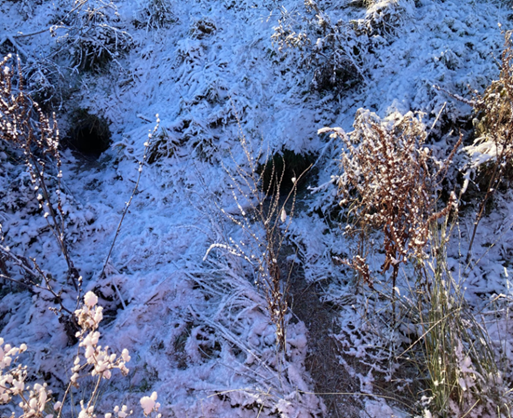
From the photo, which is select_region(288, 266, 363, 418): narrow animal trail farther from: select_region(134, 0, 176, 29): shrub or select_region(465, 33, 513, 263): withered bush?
select_region(134, 0, 176, 29): shrub

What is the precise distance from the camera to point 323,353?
7.63 ft

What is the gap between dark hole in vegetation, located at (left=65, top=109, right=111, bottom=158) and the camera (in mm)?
4242

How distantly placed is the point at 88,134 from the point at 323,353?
3.95 meters

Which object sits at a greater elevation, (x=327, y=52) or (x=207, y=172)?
(x=327, y=52)

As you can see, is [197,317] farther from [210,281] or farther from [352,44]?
[352,44]

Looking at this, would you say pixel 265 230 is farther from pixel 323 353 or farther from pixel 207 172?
pixel 207 172

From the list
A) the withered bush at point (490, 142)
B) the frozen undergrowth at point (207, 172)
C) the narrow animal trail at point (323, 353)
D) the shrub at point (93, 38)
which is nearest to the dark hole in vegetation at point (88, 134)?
the frozen undergrowth at point (207, 172)

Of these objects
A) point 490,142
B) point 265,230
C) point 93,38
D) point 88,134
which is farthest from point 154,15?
point 490,142

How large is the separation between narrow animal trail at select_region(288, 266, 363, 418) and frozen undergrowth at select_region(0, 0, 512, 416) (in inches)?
3.6

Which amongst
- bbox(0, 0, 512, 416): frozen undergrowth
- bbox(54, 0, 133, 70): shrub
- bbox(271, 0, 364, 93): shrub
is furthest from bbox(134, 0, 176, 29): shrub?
bbox(271, 0, 364, 93): shrub

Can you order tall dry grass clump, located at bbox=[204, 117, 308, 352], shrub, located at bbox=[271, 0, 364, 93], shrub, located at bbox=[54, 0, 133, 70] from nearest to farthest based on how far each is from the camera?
tall dry grass clump, located at bbox=[204, 117, 308, 352] → shrub, located at bbox=[271, 0, 364, 93] → shrub, located at bbox=[54, 0, 133, 70]

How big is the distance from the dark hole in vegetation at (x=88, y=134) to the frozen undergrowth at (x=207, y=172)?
14cm

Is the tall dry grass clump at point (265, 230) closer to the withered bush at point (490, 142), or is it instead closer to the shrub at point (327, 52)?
the shrub at point (327, 52)

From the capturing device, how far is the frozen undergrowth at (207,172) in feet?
7.54
